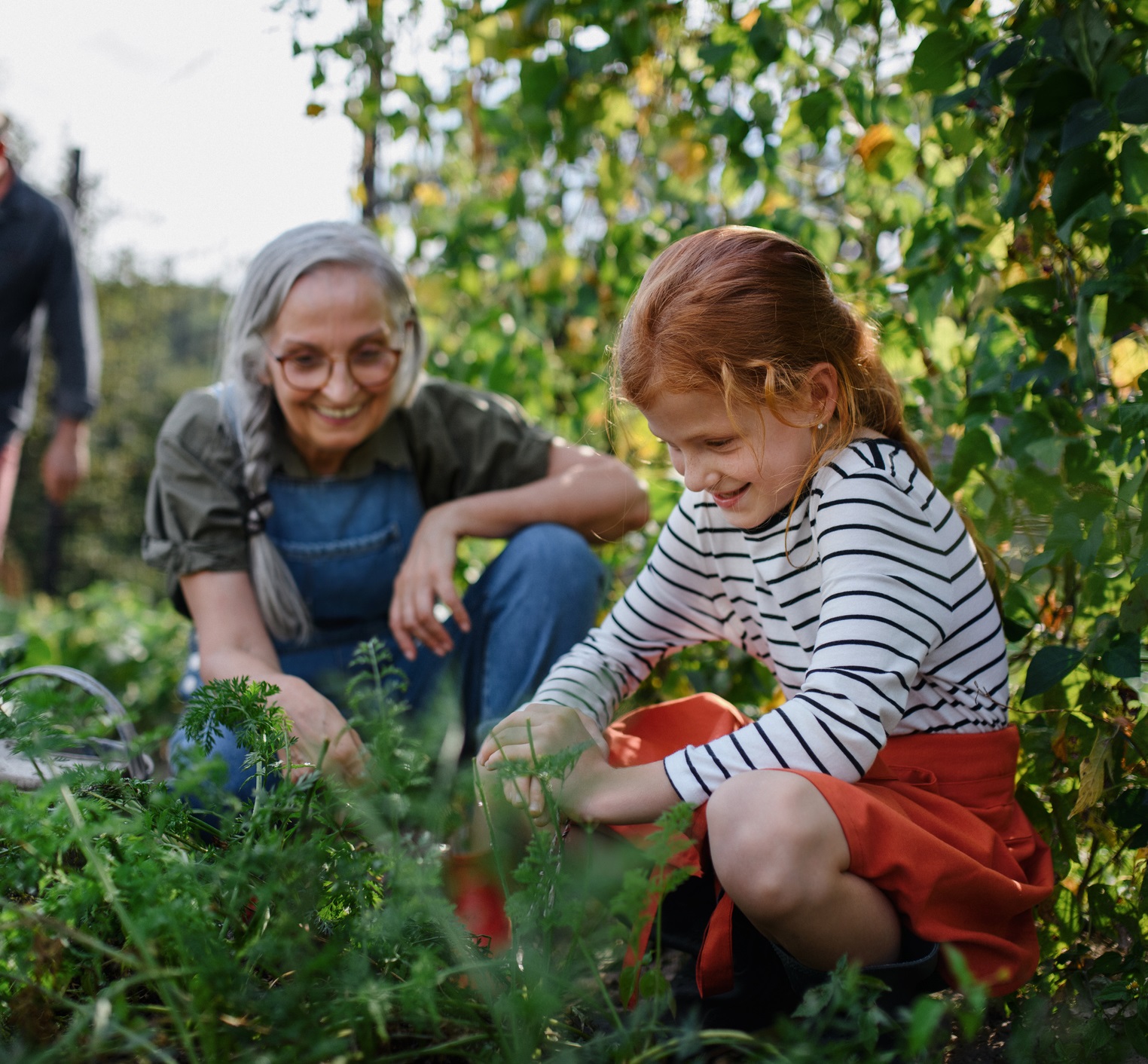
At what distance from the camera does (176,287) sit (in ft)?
59.1

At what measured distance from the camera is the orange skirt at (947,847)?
104 centimetres

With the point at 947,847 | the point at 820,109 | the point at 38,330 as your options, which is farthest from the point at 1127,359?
the point at 38,330

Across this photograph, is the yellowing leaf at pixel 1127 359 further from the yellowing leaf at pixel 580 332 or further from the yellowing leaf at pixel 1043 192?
the yellowing leaf at pixel 580 332

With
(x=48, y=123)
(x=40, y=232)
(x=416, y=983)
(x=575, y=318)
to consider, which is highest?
(x=48, y=123)

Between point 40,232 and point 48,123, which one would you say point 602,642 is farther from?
point 48,123

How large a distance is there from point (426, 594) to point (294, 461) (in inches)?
16.3

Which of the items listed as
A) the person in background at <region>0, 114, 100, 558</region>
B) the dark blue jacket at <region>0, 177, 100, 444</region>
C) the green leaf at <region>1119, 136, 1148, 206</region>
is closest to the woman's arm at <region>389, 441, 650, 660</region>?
the green leaf at <region>1119, 136, 1148, 206</region>

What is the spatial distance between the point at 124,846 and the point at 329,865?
0.64ft

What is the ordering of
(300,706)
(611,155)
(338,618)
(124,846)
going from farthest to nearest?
(611,155), (338,618), (300,706), (124,846)

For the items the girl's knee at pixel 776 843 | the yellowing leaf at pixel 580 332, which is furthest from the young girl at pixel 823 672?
the yellowing leaf at pixel 580 332

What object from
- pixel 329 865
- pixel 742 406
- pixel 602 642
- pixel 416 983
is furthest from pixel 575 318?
pixel 416 983

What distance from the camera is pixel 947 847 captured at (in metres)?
1.07

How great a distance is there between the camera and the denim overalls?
71.5 inches

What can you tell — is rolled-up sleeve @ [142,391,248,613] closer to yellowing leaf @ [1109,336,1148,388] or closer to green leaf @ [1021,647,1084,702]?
green leaf @ [1021,647,1084,702]
